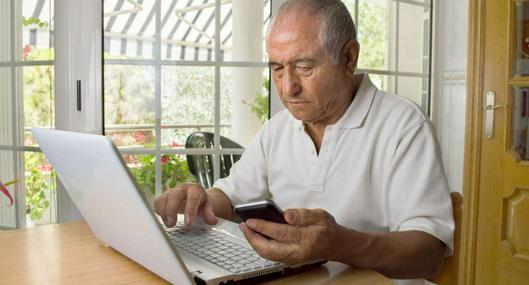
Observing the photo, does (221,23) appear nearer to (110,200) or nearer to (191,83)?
(191,83)

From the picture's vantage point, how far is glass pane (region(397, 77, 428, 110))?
2990mm

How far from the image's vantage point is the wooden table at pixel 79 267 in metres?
0.84

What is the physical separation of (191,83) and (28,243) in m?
1.48

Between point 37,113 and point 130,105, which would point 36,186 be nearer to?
point 37,113

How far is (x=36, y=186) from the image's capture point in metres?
2.47

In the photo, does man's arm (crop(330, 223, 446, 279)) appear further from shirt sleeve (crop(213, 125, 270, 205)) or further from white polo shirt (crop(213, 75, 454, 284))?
shirt sleeve (crop(213, 125, 270, 205))

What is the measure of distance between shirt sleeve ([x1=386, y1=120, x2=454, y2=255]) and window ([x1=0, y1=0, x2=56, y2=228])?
1.75m

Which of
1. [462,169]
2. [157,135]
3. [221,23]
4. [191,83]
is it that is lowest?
[462,169]

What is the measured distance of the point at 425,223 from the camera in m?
1.06

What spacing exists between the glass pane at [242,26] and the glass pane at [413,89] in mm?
924

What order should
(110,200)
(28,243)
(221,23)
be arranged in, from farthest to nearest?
(221,23), (28,243), (110,200)

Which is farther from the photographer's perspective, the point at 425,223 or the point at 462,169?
the point at 462,169

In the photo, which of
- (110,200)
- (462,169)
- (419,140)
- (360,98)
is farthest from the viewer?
(462,169)

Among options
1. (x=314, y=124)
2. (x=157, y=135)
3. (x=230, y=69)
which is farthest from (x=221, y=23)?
(x=314, y=124)
